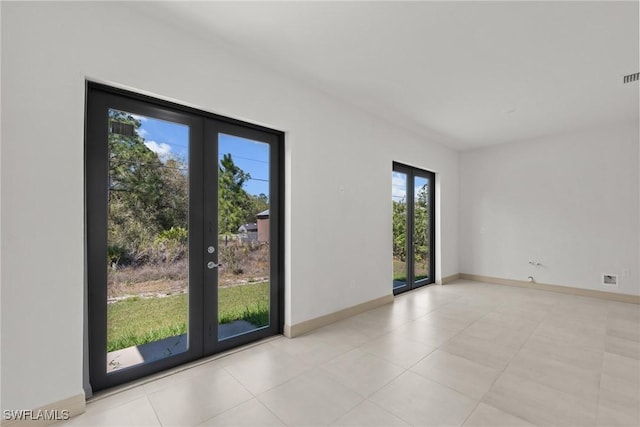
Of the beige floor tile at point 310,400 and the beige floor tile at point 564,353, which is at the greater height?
the beige floor tile at point 310,400

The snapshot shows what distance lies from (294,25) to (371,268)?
322cm

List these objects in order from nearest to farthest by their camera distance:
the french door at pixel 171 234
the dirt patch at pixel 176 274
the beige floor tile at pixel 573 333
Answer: the french door at pixel 171 234, the dirt patch at pixel 176 274, the beige floor tile at pixel 573 333

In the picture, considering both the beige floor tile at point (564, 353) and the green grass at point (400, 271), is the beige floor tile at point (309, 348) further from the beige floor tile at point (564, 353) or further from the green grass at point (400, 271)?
the green grass at point (400, 271)

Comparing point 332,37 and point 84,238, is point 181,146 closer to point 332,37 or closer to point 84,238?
point 84,238

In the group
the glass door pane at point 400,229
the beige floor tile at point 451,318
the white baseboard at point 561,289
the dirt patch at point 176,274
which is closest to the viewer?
the dirt patch at point 176,274

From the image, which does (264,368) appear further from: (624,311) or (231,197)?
(624,311)

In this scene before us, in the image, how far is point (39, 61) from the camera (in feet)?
6.08

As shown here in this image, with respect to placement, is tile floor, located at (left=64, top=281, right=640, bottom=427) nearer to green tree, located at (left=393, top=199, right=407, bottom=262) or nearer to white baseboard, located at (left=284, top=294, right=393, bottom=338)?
white baseboard, located at (left=284, top=294, right=393, bottom=338)

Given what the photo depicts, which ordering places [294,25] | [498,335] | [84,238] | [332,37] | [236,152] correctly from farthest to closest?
1. [498,335]
2. [236,152]
3. [332,37]
4. [294,25]
5. [84,238]

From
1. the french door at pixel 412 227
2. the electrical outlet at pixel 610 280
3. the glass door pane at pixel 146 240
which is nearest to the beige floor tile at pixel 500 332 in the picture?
the french door at pixel 412 227

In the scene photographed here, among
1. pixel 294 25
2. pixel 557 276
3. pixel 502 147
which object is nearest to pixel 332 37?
pixel 294 25

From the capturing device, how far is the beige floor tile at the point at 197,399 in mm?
1922

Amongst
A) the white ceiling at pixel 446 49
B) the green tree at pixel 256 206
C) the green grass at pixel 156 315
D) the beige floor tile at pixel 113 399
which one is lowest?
the beige floor tile at pixel 113 399

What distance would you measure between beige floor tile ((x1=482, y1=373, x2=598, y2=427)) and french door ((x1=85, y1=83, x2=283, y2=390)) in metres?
2.22
